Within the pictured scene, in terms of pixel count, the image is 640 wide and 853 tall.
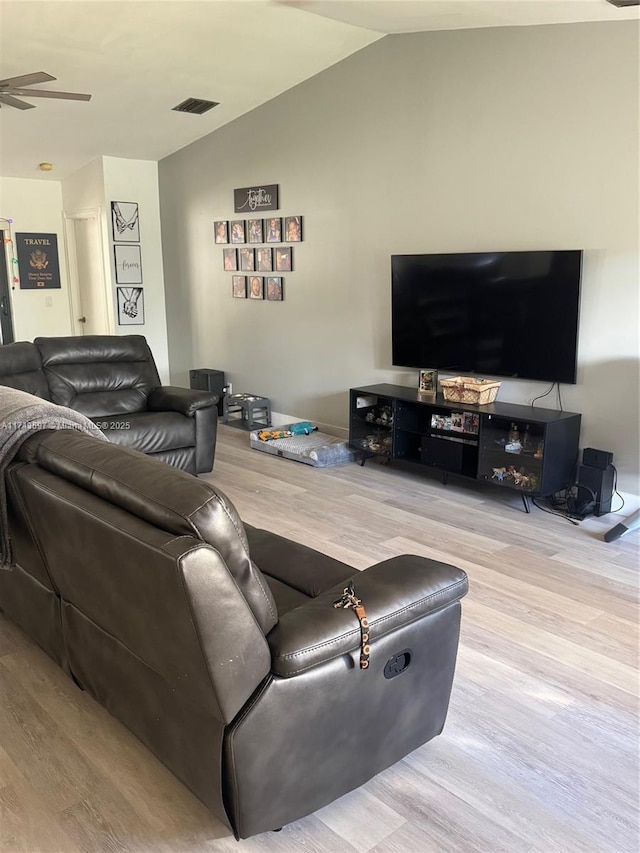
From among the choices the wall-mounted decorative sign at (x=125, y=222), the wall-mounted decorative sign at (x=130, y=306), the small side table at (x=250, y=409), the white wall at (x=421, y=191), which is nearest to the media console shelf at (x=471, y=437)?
the white wall at (x=421, y=191)

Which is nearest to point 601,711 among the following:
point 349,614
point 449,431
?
point 349,614

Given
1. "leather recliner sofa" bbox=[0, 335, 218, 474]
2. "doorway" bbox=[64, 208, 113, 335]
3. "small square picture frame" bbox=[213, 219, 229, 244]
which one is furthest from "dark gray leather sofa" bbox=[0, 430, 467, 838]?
"doorway" bbox=[64, 208, 113, 335]

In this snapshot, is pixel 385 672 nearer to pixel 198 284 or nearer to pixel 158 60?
pixel 158 60

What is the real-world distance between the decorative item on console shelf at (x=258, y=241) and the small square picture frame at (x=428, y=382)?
1.77 metres

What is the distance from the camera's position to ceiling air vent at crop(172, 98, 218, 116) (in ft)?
19.0

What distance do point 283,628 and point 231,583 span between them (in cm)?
23

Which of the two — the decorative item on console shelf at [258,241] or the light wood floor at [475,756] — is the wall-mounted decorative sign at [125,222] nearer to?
the decorative item on console shelf at [258,241]

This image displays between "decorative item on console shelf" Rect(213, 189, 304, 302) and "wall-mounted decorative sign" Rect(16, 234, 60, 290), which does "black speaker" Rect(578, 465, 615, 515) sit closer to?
"decorative item on console shelf" Rect(213, 189, 304, 302)

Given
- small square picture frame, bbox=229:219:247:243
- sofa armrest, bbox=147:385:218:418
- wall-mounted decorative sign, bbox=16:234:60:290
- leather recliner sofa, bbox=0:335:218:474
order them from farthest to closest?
1. wall-mounted decorative sign, bbox=16:234:60:290
2. small square picture frame, bbox=229:219:247:243
3. sofa armrest, bbox=147:385:218:418
4. leather recliner sofa, bbox=0:335:218:474

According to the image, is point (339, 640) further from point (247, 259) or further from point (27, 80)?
point (247, 259)

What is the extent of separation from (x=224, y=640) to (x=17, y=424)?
1.16m

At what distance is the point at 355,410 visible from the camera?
5121 millimetres

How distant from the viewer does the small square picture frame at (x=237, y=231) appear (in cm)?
642

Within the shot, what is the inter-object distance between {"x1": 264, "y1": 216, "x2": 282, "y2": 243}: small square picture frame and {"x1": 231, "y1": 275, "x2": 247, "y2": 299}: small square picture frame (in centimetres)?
50
